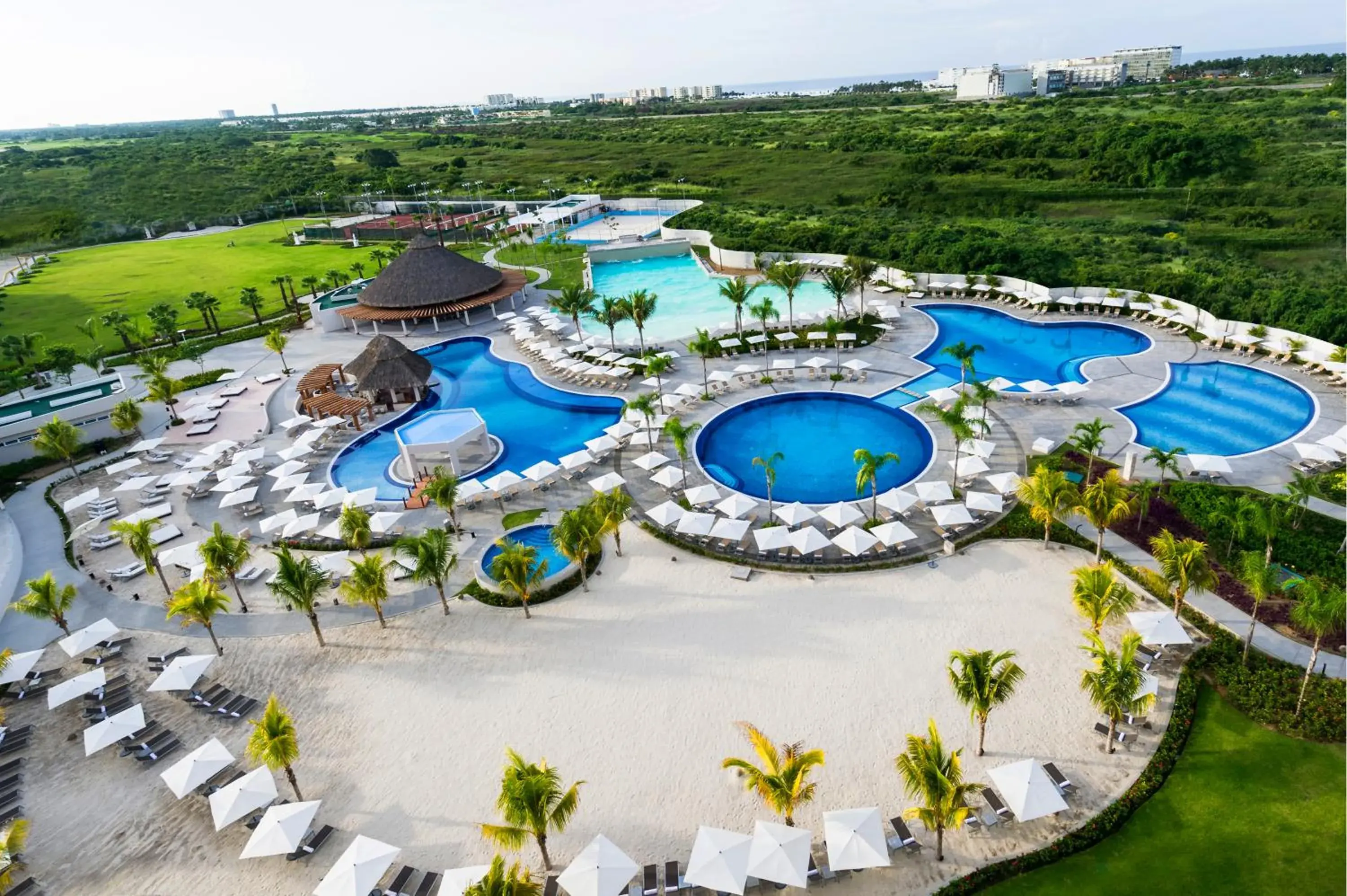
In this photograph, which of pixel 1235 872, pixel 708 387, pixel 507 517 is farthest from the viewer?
pixel 708 387

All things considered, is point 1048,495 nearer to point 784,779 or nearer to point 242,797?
point 784,779

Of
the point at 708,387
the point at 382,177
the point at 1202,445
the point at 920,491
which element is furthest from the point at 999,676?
the point at 382,177

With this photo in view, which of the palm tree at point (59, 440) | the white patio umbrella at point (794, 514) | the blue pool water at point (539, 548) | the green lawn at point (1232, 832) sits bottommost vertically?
the green lawn at point (1232, 832)

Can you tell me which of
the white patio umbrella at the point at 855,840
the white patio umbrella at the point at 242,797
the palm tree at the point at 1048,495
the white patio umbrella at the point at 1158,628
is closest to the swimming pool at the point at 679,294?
the palm tree at the point at 1048,495

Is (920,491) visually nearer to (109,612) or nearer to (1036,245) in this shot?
(109,612)

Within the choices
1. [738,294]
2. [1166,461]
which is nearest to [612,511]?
[1166,461]

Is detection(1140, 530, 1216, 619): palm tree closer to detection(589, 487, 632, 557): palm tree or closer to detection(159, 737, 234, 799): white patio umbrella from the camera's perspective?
detection(589, 487, 632, 557): palm tree

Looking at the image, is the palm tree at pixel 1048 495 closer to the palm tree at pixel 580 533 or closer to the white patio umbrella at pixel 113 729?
the palm tree at pixel 580 533
